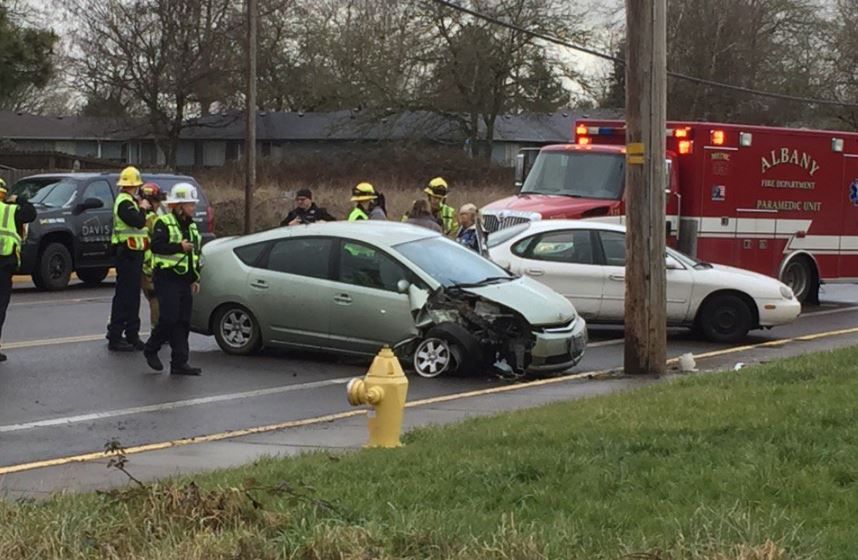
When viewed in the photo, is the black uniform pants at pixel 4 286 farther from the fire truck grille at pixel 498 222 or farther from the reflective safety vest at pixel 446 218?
the fire truck grille at pixel 498 222

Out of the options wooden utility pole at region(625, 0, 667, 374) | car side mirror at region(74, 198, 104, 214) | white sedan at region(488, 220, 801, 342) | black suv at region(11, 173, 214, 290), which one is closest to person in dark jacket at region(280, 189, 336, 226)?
white sedan at region(488, 220, 801, 342)

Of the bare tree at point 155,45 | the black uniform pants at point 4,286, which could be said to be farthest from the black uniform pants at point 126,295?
the bare tree at point 155,45

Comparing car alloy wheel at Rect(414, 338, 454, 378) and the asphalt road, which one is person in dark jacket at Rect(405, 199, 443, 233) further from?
car alloy wheel at Rect(414, 338, 454, 378)

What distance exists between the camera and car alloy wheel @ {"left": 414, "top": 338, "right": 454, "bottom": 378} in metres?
12.7

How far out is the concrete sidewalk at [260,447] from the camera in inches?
307

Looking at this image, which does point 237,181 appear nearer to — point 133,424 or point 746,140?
point 746,140

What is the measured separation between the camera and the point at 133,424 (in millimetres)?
10133

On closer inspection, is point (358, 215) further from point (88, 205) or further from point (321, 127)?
point (321, 127)

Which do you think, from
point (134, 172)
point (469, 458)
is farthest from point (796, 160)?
point (469, 458)

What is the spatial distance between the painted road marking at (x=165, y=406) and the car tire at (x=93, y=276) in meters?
10.8

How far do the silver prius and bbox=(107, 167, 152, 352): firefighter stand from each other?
0.68 metres

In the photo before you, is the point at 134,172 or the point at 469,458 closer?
the point at 469,458

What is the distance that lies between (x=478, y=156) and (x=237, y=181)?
50.7 feet

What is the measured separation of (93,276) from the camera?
881 inches
